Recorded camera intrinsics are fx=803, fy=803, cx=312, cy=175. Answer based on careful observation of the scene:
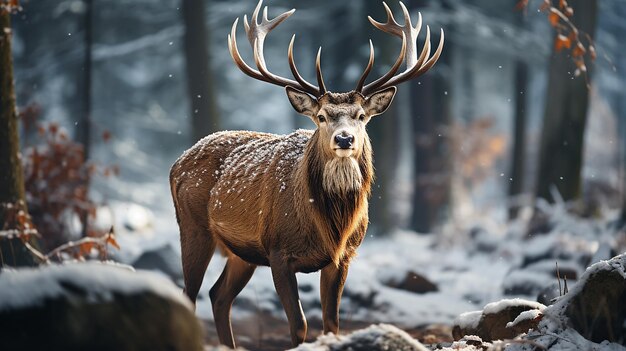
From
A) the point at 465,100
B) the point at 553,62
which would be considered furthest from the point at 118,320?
the point at 465,100

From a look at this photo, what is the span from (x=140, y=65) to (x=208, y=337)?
→ 2239 centimetres

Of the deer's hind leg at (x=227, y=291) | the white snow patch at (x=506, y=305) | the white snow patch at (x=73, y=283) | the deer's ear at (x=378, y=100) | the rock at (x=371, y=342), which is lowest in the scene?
the deer's hind leg at (x=227, y=291)

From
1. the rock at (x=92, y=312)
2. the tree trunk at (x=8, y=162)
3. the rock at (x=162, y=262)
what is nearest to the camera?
the rock at (x=92, y=312)

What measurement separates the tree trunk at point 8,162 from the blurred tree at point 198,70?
6.31 m

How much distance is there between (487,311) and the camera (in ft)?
20.2

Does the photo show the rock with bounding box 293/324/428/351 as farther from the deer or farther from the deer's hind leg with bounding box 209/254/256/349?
the deer's hind leg with bounding box 209/254/256/349

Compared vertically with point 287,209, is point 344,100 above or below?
above

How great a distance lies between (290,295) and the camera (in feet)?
19.7

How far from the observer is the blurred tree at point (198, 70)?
14414mm

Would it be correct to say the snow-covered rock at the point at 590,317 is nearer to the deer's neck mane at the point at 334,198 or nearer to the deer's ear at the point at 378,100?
the deer's neck mane at the point at 334,198

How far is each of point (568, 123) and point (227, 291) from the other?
340 inches

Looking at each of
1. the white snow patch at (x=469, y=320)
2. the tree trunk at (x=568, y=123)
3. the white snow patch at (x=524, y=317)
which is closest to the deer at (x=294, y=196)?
the white snow patch at (x=469, y=320)

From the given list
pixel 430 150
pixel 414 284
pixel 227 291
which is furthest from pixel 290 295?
pixel 430 150

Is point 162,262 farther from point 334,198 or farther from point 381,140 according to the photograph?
point 381,140
